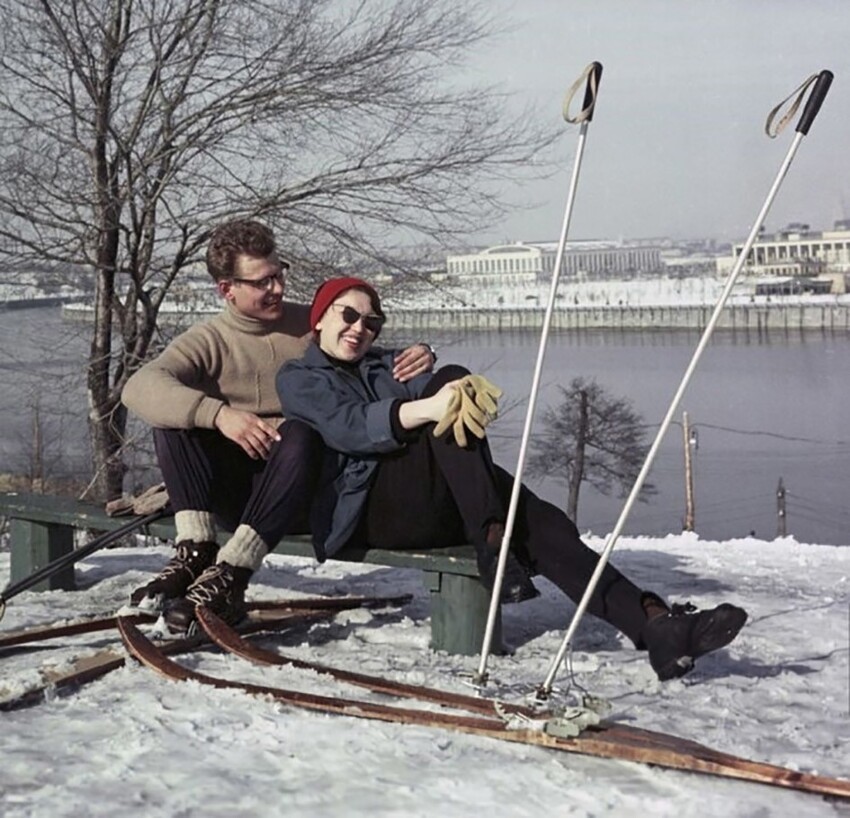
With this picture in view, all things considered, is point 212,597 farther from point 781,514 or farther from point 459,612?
point 781,514

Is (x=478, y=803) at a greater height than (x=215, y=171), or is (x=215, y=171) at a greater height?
(x=215, y=171)

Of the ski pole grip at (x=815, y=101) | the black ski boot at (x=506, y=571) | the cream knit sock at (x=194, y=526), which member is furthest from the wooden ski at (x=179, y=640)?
the ski pole grip at (x=815, y=101)

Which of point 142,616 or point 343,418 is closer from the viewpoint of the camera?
point 343,418

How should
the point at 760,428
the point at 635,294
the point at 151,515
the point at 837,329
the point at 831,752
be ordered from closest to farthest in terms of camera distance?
the point at 831,752 < the point at 151,515 < the point at 760,428 < the point at 635,294 < the point at 837,329

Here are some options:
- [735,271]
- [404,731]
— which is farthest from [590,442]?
[404,731]

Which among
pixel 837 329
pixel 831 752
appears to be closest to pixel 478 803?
pixel 831 752

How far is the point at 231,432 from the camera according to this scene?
382 centimetres

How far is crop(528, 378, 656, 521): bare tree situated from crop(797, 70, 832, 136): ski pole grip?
30201mm

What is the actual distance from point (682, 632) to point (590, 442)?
31235 mm

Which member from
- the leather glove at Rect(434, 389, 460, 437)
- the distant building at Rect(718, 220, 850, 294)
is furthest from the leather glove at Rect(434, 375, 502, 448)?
the distant building at Rect(718, 220, 850, 294)

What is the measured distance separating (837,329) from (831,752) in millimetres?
51036

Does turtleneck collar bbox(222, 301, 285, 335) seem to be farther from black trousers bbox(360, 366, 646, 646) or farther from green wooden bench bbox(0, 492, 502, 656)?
black trousers bbox(360, 366, 646, 646)

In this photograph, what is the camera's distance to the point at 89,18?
36.3ft

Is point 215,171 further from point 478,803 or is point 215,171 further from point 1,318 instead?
point 478,803
